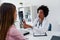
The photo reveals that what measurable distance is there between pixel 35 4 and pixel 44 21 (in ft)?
2.41

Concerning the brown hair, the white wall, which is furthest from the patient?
the white wall

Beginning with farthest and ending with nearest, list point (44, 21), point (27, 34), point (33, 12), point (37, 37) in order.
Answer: point (33, 12)
point (44, 21)
point (27, 34)
point (37, 37)

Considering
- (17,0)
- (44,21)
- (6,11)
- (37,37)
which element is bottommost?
(37,37)

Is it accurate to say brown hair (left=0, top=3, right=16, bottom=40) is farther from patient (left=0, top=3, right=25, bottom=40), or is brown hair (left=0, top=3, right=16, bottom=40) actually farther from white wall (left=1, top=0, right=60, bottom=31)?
white wall (left=1, top=0, right=60, bottom=31)

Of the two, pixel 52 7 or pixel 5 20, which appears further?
pixel 52 7

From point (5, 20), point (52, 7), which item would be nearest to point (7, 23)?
point (5, 20)

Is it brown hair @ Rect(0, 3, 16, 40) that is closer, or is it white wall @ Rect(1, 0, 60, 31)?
brown hair @ Rect(0, 3, 16, 40)

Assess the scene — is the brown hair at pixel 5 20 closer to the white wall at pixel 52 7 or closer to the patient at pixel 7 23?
the patient at pixel 7 23

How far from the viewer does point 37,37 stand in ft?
6.56

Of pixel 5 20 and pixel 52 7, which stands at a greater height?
pixel 52 7

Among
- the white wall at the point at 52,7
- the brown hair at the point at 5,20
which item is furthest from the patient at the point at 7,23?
the white wall at the point at 52,7

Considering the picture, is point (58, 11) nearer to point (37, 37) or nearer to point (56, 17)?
point (56, 17)

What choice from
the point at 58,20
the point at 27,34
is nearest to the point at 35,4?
the point at 58,20

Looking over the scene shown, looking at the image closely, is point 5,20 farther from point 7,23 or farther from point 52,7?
point 52,7
